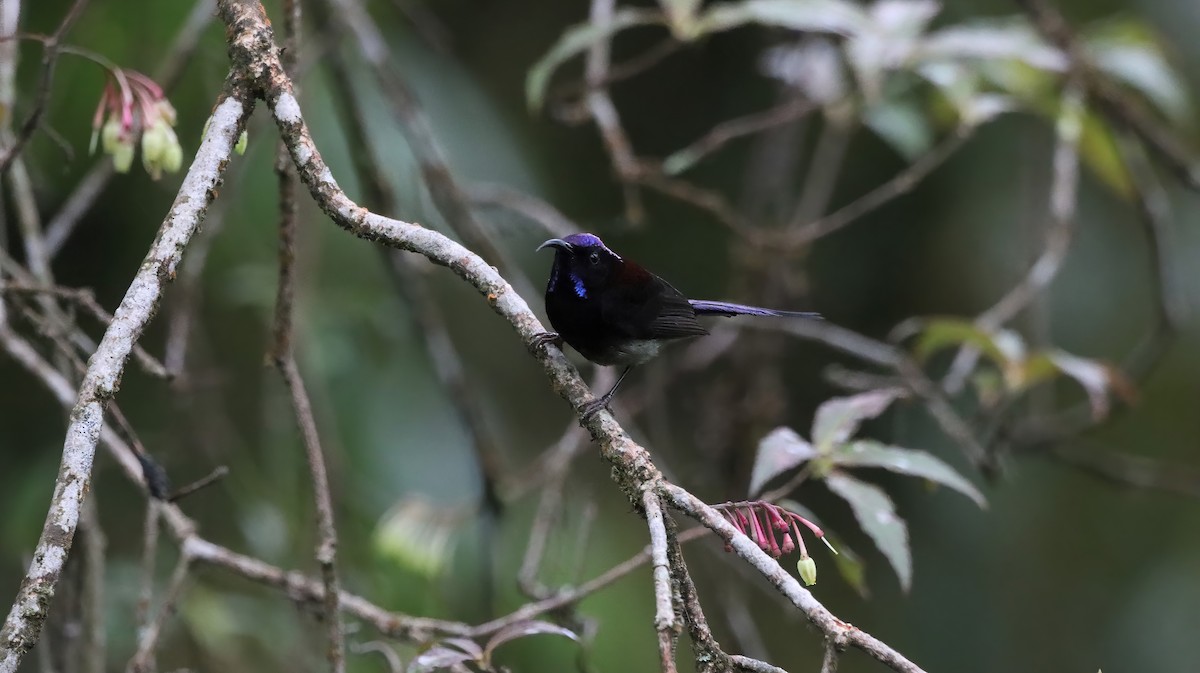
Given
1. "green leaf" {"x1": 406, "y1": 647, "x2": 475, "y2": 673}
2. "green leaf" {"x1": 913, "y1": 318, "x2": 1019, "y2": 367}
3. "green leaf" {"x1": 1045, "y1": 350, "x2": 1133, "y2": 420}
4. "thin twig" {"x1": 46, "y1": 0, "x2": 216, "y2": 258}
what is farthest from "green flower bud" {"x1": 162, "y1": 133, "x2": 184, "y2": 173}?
"green leaf" {"x1": 1045, "y1": 350, "x2": 1133, "y2": 420}

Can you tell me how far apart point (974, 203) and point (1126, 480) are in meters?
2.47

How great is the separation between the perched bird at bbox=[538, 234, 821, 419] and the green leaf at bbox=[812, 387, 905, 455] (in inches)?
10.6

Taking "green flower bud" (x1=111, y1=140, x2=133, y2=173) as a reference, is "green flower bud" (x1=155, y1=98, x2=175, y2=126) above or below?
above

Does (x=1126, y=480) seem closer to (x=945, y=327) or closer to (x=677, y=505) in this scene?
(x=945, y=327)

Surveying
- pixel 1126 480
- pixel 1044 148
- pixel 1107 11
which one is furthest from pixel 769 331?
pixel 1107 11

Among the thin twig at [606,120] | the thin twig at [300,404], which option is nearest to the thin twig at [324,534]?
the thin twig at [300,404]

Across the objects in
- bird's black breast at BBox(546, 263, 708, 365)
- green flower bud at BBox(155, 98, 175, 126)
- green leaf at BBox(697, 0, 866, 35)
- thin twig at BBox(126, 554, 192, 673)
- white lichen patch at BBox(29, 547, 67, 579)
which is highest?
green leaf at BBox(697, 0, 866, 35)

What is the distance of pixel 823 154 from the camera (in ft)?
16.1

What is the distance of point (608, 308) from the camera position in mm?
2682

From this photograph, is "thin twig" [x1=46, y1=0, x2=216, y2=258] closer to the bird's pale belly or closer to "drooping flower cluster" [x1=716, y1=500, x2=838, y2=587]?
the bird's pale belly

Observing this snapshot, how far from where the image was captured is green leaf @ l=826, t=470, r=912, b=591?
2.00 m

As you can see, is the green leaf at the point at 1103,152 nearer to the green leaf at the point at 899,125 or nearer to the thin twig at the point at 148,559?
the green leaf at the point at 899,125

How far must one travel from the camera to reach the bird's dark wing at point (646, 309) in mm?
2715

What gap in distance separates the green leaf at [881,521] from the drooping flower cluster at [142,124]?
145 cm
